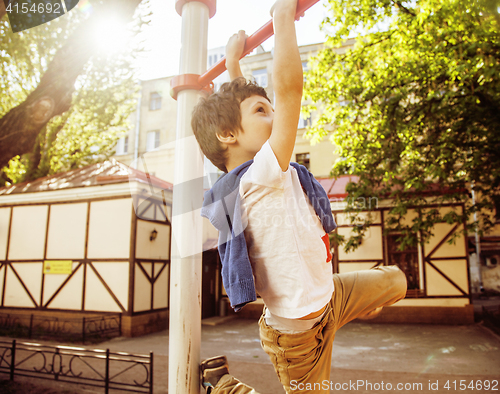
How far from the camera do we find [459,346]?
7648 millimetres

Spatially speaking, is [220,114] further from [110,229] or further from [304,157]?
[304,157]

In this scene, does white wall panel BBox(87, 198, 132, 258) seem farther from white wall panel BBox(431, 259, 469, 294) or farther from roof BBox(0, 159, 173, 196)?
white wall panel BBox(431, 259, 469, 294)

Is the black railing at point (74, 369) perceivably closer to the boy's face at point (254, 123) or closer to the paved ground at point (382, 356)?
Result: the paved ground at point (382, 356)

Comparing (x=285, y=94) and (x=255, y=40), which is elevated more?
(x=255, y=40)

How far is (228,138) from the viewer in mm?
1302

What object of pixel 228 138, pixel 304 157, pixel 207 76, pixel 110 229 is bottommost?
pixel 110 229

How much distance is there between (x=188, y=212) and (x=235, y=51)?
2.43 feet

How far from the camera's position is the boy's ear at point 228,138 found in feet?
4.25

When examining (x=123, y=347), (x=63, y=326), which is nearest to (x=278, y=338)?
(x=123, y=347)

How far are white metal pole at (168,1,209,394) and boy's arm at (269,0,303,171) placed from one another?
0.54 meters

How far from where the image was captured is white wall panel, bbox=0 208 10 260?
10539 mm

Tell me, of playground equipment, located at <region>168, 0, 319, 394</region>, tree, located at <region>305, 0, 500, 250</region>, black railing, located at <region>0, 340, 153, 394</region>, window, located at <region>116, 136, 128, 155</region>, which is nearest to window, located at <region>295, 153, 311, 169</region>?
tree, located at <region>305, 0, 500, 250</region>

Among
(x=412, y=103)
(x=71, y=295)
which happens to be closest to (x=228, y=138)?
(x=412, y=103)

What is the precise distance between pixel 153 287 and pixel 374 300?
939cm
